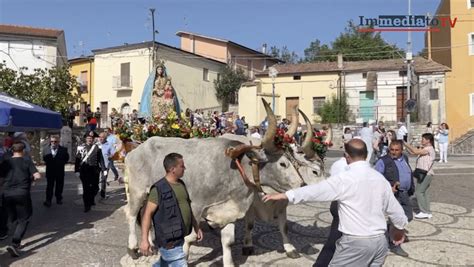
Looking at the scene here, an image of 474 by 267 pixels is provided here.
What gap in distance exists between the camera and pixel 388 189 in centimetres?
443

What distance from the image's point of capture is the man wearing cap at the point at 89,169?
11336mm

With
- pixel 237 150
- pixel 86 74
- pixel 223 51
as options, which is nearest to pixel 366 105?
pixel 223 51

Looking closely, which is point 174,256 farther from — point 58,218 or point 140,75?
point 140,75

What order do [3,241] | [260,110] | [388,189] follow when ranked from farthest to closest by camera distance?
[260,110] < [3,241] < [388,189]

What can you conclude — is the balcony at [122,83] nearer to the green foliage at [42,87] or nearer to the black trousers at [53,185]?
the green foliage at [42,87]

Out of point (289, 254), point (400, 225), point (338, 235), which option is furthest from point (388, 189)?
point (289, 254)

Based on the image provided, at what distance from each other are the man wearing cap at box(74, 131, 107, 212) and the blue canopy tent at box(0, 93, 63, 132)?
1.45m

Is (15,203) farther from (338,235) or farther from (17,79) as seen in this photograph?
(17,79)

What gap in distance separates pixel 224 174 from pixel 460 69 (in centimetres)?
3419

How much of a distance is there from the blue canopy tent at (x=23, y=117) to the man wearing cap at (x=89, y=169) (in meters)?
1.45

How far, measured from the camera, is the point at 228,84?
147 ft

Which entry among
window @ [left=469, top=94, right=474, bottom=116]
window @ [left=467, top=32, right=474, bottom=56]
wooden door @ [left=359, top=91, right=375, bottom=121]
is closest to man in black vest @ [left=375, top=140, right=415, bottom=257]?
window @ [left=469, top=94, right=474, bottom=116]

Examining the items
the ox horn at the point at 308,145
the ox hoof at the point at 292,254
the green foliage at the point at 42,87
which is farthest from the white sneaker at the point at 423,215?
the green foliage at the point at 42,87

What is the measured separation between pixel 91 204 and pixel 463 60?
1266 inches
